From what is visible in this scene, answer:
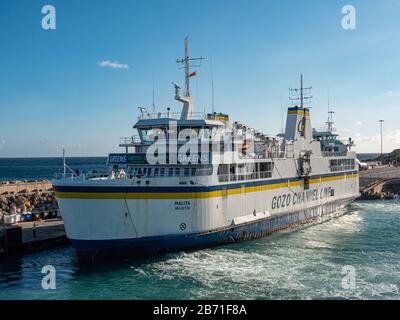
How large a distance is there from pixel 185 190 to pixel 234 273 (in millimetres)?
5333

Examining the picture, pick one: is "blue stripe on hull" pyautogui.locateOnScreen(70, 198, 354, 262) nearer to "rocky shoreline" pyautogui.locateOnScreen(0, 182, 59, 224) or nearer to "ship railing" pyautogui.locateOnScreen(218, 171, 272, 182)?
"ship railing" pyautogui.locateOnScreen(218, 171, 272, 182)

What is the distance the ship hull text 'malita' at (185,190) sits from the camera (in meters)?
20.6

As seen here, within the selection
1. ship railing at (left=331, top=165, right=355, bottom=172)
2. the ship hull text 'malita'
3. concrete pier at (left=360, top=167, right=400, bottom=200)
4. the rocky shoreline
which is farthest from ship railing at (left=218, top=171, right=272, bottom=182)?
concrete pier at (left=360, top=167, right=400, bottom=200)

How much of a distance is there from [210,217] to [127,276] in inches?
245

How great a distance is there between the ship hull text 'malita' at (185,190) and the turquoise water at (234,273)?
119 cm

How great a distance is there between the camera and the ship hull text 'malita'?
811 inches

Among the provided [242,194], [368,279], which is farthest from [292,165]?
[368,279]

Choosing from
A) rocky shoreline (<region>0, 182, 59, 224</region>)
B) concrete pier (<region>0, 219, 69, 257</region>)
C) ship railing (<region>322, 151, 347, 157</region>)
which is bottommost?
concrete pier (<region>0, 219, 69, 257</region>)

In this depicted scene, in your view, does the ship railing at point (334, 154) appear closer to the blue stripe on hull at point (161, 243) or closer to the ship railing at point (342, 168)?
the ship railing at point (342, 168)

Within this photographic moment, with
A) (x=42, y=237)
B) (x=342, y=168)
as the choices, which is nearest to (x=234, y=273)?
(x=42, y=237)

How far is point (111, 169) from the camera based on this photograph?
24375 mm

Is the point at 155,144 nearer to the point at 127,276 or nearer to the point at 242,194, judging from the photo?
the point at 242,194

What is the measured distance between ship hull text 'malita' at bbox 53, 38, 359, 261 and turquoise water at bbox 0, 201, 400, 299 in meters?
1.19

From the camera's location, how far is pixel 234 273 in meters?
19.3
